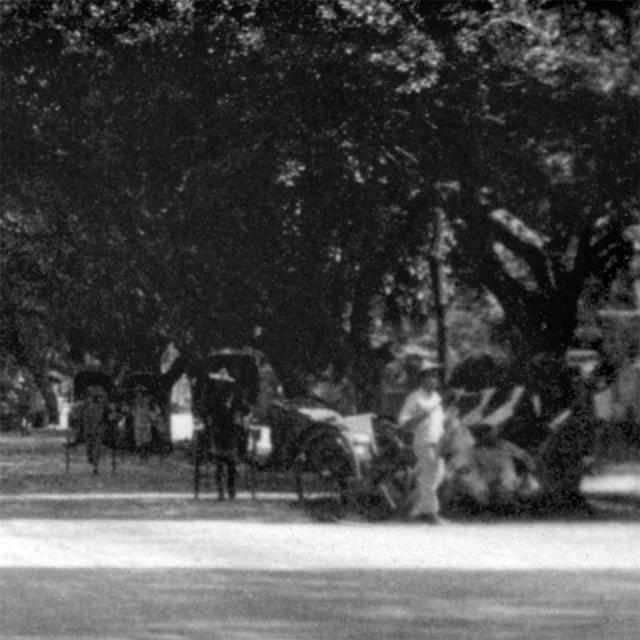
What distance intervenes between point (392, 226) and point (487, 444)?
4656mm

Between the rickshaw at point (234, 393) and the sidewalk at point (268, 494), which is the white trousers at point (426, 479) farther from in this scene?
the rickshaw at point (234, 393)

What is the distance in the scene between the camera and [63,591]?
46.3ft

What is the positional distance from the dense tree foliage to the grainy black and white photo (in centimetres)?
4

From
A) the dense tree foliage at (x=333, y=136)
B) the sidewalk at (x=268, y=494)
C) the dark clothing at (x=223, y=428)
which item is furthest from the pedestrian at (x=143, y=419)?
the dark clothing at (x=223, y=428)

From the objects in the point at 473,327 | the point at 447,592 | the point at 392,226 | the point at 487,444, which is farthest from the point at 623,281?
the point at 473,327

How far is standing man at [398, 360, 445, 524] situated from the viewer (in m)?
22.5

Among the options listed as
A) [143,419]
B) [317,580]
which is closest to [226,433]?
[317,580]

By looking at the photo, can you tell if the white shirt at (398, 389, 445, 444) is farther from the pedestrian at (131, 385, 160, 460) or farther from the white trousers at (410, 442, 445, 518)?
the pedestrian at (131, 385, 160, 460)

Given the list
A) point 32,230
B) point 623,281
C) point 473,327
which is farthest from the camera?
point 473,327

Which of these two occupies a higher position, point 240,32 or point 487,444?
point 240,32

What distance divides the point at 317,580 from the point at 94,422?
23770 millimetres

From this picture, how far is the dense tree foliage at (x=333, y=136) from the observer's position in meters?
22.6

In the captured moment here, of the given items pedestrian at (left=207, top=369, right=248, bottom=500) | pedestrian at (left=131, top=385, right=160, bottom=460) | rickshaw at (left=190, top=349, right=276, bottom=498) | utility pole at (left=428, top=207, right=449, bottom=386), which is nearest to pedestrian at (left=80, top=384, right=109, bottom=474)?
rickshaw at (left=190, top=349, right=276, bottom=498)

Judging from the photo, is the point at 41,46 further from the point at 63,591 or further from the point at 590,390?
the point at 63,591
